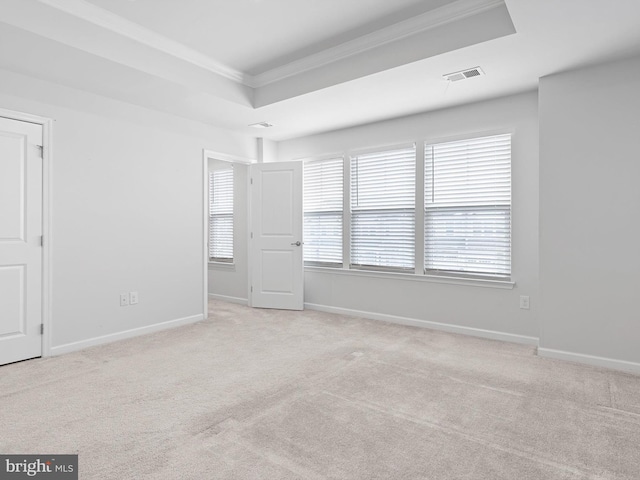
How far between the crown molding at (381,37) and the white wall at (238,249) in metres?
2.21

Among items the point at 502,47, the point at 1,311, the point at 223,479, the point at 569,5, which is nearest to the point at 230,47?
the point at 502,47

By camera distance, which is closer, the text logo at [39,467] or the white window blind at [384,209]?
the text logo at [39,467]

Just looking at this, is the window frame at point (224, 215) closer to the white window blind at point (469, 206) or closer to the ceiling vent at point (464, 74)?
the white window blind at point (469, 206)

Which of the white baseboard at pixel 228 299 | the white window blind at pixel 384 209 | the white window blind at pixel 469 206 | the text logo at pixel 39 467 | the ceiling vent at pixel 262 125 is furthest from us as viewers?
the white baseboard at pixel 228 299

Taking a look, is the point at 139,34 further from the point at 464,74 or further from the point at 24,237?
the point at 464,74

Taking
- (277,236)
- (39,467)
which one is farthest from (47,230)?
(277,236)

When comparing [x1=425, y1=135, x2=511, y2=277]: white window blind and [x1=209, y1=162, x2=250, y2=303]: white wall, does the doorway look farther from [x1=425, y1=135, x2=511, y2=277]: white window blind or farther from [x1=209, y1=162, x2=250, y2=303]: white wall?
[x1=425, y1=135, x2=511, y2=277]: white window blind

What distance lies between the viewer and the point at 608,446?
2029 millimetres

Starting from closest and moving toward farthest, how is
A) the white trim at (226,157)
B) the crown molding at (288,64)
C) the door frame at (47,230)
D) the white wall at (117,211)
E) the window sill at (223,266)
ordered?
1. the crown molding at (288,64)
2. the door frame at (47,230)
3. the white wall at (117,211)
4. the white trim at (226,157)
5. the window sill at (223,266)

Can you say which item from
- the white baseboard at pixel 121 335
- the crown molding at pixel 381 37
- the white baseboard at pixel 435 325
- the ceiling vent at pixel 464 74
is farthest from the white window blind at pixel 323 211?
the ceiling vent at pixel 464 74

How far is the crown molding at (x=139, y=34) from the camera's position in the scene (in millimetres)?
2717

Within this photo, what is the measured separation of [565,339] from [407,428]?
2.01 m

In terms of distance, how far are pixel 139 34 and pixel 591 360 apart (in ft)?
15.0

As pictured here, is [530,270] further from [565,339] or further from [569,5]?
[569,5]
